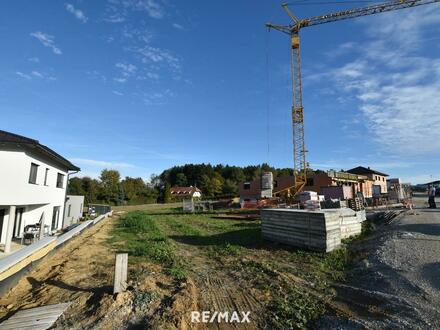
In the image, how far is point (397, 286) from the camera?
688 centimetres

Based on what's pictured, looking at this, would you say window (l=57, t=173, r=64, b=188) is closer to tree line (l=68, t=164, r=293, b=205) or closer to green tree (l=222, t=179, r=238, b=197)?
tree line (l=68, t=164, r=293, b=205)

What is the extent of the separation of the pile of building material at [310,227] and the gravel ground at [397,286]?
1483mm

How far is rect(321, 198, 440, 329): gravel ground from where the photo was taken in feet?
17.5

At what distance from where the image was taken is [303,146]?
2004 inches

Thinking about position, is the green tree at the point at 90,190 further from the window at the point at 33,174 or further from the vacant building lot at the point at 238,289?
the vacant building lot at the point at 238,289

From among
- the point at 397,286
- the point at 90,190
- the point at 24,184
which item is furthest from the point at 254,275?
the point at 90,190

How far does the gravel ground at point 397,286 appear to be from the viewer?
17.5 feet

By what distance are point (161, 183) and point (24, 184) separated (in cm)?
11175

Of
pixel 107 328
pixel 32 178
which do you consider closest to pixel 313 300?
pixel 107 328

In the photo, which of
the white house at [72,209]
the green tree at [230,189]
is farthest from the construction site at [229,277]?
the green tree at [230,189]

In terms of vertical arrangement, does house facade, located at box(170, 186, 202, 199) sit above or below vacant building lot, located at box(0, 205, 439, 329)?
above

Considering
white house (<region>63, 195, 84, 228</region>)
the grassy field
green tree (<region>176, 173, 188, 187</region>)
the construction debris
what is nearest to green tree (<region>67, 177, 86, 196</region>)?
white house (<region>63, 195, 84, 228</region>)

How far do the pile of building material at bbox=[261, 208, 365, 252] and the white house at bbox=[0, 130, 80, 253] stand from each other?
40.8 ft

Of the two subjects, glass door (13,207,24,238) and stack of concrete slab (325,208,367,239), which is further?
glass door (13,207,24,238)
